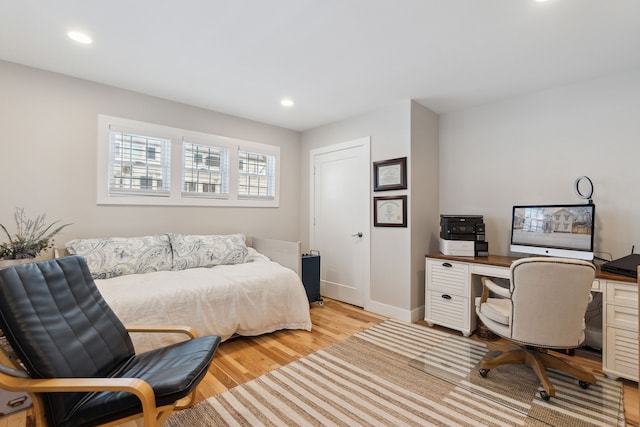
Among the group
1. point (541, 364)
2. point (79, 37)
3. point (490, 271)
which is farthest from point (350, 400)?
point (79, 37)

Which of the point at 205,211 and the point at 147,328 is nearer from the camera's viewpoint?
the point at 147,328

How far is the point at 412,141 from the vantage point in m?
3.31

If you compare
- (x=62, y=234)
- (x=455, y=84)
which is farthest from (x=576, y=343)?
(x=62, y=234)

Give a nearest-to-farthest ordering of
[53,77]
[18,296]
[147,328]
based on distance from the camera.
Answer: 1. [18,296]
2. [147,328]
3. [53,77]

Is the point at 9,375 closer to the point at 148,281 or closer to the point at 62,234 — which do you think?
the point at 148,281

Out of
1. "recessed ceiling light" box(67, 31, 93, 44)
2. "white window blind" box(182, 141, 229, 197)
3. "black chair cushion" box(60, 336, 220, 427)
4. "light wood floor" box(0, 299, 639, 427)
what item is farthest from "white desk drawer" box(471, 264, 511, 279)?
"recessed ceiling light" box(67, 31, 93, 44)

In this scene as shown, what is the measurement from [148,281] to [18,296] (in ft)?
4.33

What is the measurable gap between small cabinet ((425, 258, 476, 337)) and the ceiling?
5.94 feet

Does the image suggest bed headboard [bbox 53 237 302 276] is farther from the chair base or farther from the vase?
the vase

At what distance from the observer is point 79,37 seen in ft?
7.18

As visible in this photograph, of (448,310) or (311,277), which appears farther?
(311,277)

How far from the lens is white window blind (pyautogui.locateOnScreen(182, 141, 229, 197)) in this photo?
355 cm

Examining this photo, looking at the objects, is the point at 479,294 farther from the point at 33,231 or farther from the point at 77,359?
the point at 33,231

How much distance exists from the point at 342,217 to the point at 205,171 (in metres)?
1.84
